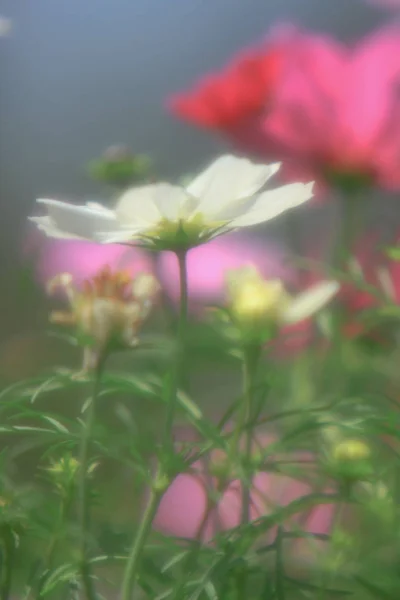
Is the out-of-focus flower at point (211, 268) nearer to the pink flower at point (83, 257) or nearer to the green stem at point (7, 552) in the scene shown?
the pink flower at point (83, 257)

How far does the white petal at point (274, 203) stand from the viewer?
193 millimetres

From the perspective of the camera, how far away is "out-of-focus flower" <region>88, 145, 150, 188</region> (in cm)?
39

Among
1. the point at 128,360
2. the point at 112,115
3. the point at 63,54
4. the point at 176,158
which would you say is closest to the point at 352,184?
the point at 128,360

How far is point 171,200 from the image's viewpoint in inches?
8.1

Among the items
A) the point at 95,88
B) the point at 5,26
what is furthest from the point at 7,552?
the point at 95,88

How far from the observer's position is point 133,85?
1451mm

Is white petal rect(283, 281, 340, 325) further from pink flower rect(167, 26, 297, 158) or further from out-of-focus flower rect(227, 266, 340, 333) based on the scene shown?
pink flower rect(167, 26, 297, 158)

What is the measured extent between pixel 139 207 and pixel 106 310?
0.03 meters

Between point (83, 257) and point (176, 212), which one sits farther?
point (83, 257)

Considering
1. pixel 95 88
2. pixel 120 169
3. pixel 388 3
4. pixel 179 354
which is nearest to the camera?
pixel 179 354

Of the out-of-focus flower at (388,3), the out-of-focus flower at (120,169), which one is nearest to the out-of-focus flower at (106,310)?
the out-of-focus flower at (120,169)

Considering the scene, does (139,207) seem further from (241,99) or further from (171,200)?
(241,99)

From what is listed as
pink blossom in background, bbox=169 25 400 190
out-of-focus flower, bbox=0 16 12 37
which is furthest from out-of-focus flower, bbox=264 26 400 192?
out-of-focus flower, bbox=0 16 12 37

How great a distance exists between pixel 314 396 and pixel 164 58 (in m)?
1.15
